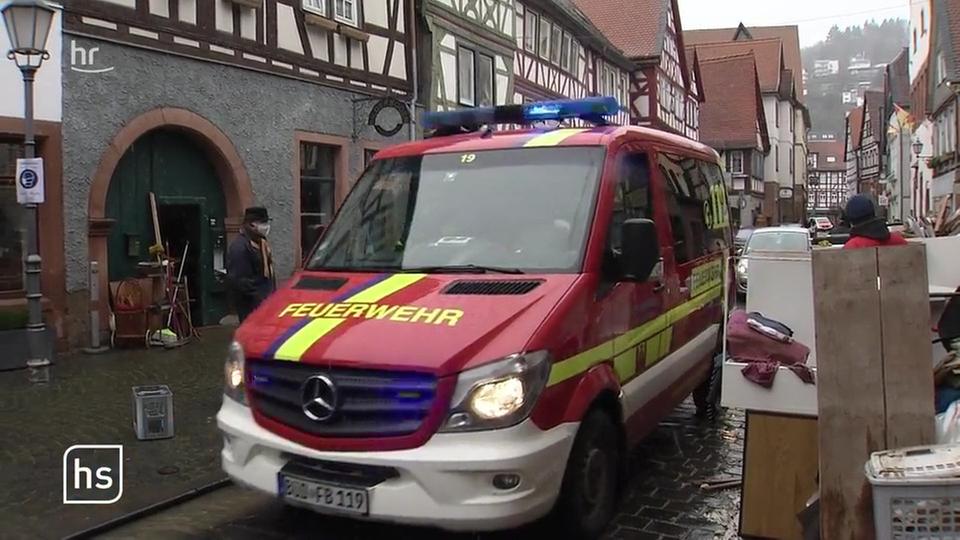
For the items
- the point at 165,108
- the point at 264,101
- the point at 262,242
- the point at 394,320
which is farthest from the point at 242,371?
the point at 264,101

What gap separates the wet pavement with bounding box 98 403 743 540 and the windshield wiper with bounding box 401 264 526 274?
1.27 metres

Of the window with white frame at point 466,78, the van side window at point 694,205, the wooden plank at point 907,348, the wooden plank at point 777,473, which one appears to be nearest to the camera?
the wooden plank at point 907,348

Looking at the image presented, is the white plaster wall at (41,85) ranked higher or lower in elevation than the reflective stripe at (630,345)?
higher

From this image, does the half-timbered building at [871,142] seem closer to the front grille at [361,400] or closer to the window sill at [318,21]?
the window sill at [318,21]

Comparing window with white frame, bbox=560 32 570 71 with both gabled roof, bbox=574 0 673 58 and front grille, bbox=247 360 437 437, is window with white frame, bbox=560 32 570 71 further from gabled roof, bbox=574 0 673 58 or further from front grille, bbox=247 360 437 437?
front grille, bbox=247 360 437 437

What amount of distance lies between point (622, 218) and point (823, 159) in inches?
4390

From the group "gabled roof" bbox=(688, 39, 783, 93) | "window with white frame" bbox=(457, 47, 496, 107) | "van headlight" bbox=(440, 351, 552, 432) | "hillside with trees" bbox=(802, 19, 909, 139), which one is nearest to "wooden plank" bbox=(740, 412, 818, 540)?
"van headlight" bbox=(440, 351, 552, 432)

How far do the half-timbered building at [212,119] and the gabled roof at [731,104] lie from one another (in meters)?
42.3

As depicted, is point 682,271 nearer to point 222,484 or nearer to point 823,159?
point 222,484

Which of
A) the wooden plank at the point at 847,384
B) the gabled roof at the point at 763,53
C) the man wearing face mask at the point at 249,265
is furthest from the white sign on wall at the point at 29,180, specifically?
the gabled roof at the point at 763,53

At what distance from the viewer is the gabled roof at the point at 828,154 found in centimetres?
10719

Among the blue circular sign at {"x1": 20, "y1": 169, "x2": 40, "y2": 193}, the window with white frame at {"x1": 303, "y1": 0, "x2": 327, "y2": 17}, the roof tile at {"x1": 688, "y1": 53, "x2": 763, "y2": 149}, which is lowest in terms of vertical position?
the blue circular sign at {"x1": 20, "y1": 169, "x2": 40, "y2": 193}

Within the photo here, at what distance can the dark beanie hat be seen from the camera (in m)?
6.08

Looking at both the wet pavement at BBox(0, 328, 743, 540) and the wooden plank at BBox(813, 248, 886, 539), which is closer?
the wooden plank at BBox(813, 248, 886, 539)
